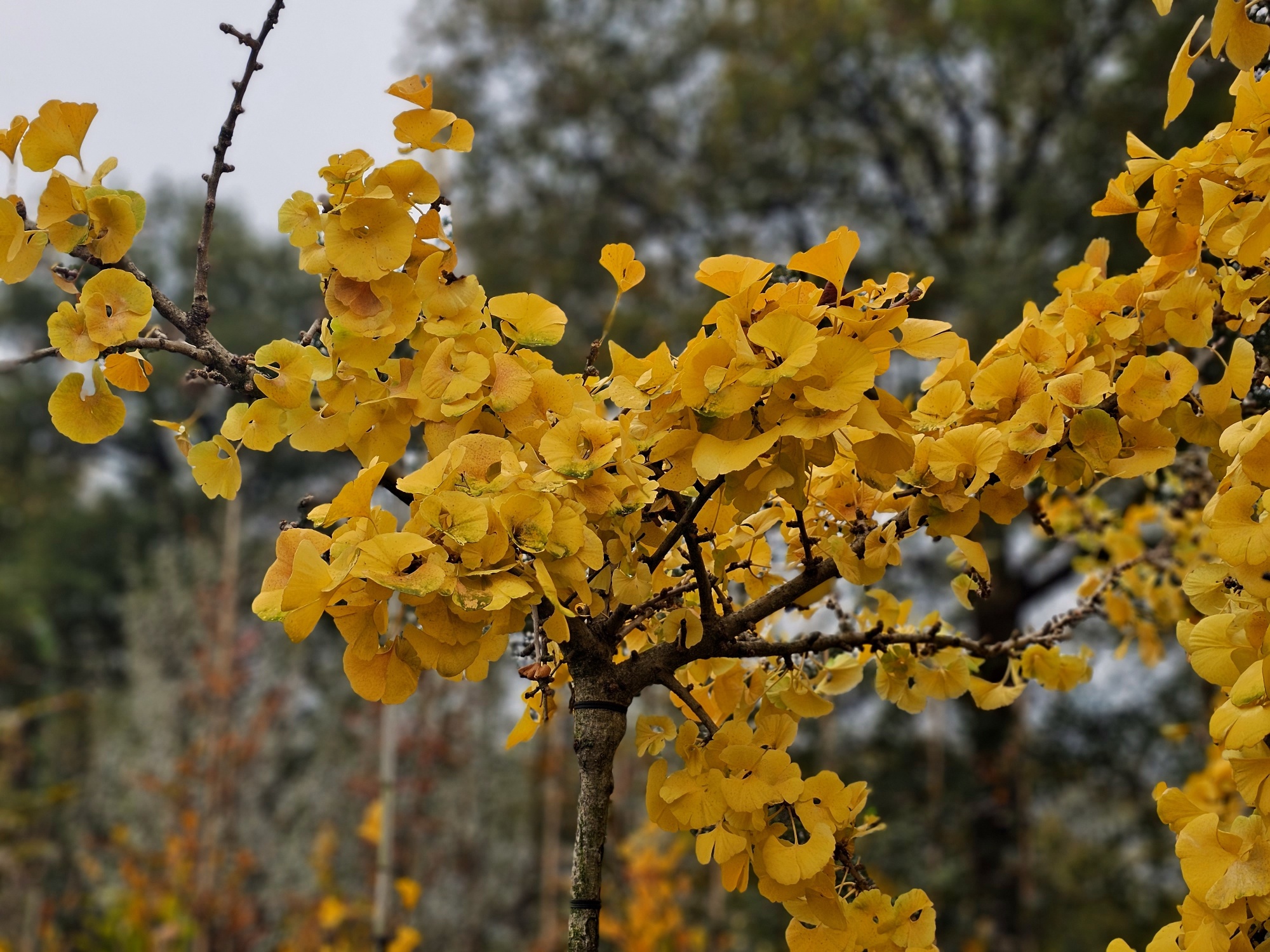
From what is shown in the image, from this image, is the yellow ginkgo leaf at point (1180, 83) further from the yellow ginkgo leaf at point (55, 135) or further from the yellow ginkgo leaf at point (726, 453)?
the yellow ginkgo leaf at point (55, 135)

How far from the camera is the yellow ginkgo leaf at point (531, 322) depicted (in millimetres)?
752

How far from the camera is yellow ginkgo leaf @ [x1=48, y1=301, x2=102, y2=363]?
678 mm

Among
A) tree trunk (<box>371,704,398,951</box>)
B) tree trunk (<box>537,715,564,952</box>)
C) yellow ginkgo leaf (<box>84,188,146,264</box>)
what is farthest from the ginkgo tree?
tree trunk (<box>537,715,564,952</box>)

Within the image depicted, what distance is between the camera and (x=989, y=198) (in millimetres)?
5984

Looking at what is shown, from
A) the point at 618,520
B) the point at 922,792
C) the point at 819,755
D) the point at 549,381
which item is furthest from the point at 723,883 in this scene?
the point at 922,792

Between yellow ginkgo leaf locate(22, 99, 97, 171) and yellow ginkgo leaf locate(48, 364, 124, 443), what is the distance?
0.14 metres

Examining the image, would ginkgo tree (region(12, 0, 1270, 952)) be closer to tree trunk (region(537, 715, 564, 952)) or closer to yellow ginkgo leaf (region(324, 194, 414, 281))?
yellow ginkgo leaf (region(324, 194, 414, 281))

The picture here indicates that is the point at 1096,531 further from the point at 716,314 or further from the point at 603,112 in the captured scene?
the point at 603,112

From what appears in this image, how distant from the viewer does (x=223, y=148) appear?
75cm

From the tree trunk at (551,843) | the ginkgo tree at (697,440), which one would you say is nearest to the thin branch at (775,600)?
the ginkgo tree at (697,440)

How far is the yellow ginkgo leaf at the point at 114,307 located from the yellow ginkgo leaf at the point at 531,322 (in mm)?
236

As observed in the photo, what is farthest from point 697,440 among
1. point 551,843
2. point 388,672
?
point 551,843

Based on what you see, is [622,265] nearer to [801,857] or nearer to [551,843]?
[801,857]

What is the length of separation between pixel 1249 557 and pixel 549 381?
46 cm
